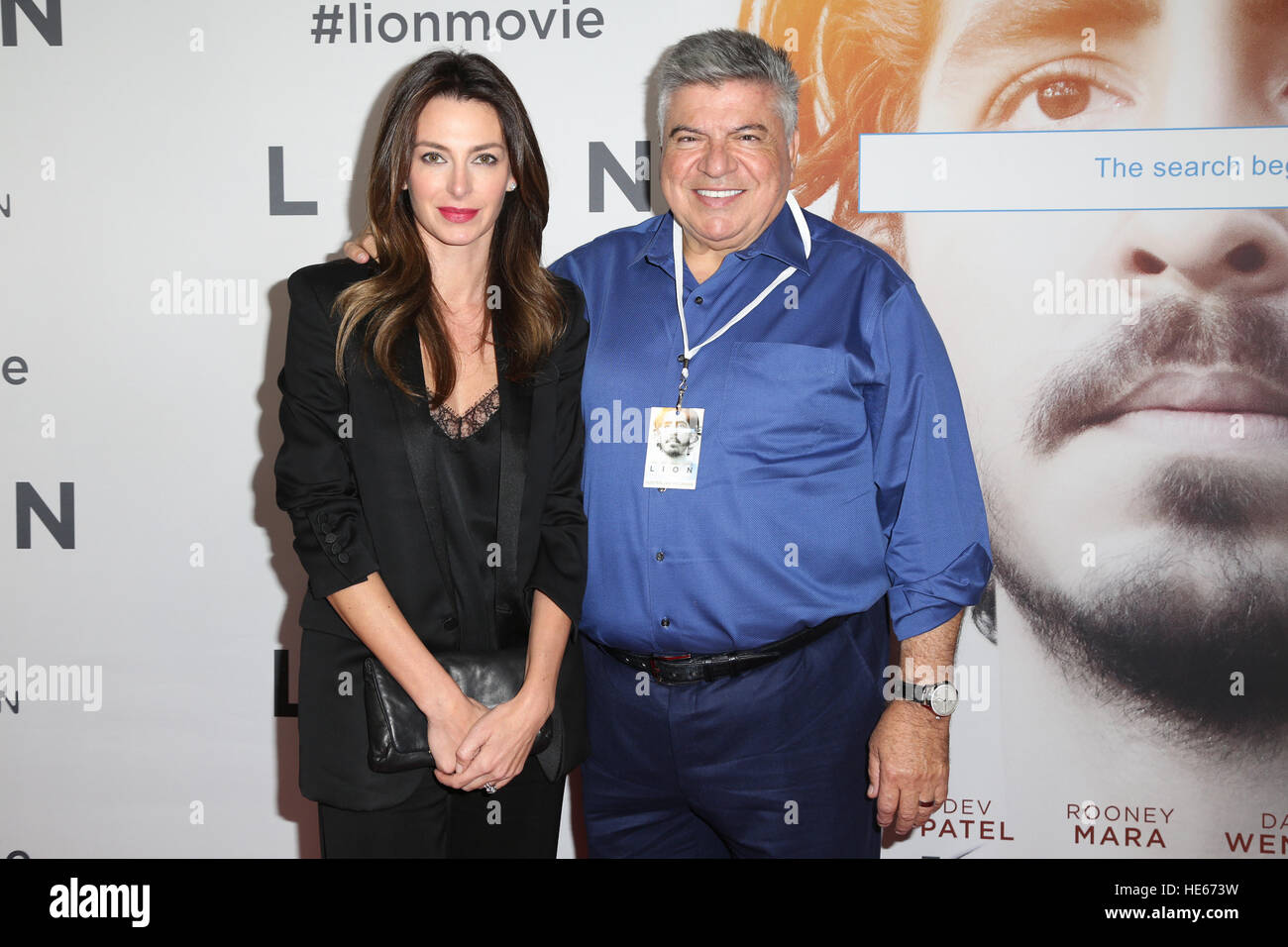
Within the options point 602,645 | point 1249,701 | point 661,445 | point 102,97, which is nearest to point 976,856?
point 1249,701

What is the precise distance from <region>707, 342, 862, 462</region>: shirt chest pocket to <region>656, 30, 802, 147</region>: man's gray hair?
1.63 feet

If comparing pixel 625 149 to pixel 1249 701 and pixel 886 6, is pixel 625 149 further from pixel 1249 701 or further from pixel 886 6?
pixel 1249 701

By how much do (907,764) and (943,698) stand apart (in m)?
0.15

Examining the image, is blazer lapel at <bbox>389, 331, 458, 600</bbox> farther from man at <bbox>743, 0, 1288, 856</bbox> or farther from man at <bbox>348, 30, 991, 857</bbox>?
man at <bbox>743, 0, 1288, 856</bbox>

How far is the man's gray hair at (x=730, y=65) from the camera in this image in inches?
82.5

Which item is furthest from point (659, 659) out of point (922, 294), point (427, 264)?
point (922, 294)

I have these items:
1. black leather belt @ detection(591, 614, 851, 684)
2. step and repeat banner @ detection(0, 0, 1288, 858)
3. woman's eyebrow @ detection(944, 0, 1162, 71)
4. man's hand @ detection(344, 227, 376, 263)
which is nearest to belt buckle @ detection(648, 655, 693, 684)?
black leather belt @ detection(591, 614, 851, 684)

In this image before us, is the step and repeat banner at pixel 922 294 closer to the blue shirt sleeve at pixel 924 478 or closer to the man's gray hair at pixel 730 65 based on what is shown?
the man's gray hair at pixel 730 65

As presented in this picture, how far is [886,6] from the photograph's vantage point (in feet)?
9.67

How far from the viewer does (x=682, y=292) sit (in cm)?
221

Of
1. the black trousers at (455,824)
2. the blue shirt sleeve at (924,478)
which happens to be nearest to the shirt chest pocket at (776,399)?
the blue shirt sleeve at (924,478)

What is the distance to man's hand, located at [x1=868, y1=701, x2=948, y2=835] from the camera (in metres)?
2.08

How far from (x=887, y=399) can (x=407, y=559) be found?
102 cm

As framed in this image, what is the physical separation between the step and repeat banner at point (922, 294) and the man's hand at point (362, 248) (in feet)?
3.94
